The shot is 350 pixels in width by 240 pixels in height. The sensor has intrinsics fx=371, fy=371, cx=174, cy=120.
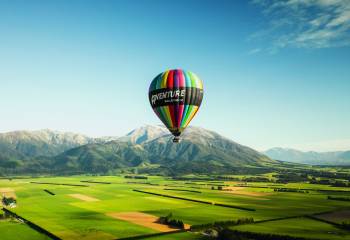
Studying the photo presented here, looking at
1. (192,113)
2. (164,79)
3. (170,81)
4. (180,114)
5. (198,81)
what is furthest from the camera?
(192,113)

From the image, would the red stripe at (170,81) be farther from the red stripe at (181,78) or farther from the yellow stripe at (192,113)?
the yellow stripe at (192,113)

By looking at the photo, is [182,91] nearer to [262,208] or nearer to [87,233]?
[87,233]

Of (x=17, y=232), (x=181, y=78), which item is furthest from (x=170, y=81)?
(x=17, y=232)

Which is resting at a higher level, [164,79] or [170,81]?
[164,79]

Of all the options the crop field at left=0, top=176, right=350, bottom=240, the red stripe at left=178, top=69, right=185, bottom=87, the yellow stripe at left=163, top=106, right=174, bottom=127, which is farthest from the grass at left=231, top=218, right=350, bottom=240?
the red stripe at left=178, top=69, right=185, bottom=87

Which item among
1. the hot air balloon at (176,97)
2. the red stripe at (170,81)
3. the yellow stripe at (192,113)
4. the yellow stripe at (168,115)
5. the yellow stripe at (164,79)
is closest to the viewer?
the red stripe at (170,81)

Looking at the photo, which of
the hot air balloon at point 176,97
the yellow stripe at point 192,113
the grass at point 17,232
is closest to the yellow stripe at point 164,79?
the hot air balloon at point 176,97

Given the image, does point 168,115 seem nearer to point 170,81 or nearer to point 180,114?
point 180,114

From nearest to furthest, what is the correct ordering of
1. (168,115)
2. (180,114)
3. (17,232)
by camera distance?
(180,114) < (168,115) < (17,232)

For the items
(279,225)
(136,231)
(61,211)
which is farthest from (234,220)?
(61,211)
